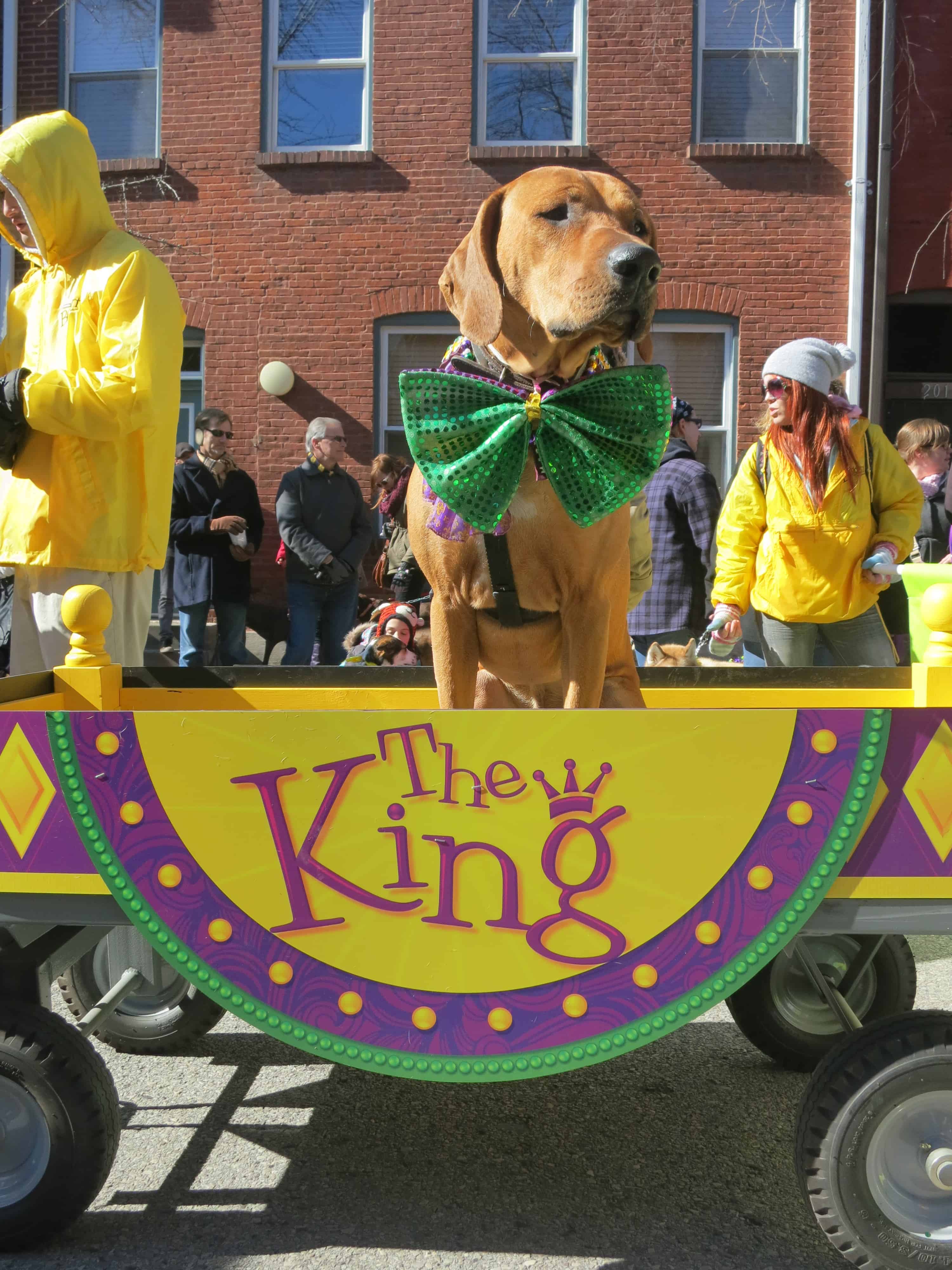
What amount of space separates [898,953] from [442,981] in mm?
A: 1420

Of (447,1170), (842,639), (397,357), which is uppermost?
(397,357)

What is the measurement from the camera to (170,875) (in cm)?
196

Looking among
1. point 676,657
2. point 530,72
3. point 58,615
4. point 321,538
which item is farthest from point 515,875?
point 530,72

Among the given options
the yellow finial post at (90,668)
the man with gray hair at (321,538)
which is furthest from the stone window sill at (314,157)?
the yellow finial post at (90,668)

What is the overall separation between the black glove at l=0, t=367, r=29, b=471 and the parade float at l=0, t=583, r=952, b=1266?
1.09m

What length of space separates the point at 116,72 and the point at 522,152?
371 centimetres

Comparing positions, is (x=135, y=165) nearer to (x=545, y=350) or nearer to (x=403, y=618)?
(x=403, y=618)

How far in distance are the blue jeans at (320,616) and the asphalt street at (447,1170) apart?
4747mm

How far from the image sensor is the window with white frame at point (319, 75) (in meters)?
10.3

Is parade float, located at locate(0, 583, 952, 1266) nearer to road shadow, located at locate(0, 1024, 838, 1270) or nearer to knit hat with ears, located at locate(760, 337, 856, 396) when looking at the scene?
road shadow, located at locate(0, 1024, 838, 1270)

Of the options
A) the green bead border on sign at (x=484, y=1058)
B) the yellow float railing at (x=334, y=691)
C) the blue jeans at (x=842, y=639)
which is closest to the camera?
the green bead border on sign at (x=484, y=1058)

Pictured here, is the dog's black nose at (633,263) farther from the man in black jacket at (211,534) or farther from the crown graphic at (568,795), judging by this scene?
the man in black jacket at (211,534)

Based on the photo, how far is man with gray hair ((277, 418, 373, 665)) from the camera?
292 inches

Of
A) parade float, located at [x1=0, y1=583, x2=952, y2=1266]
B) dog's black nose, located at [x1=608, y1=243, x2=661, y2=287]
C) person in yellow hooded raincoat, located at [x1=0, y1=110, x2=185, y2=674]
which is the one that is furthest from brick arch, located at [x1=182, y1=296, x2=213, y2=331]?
parade float, located at [x1=0, y1=583, x2=952, y2=1266]
